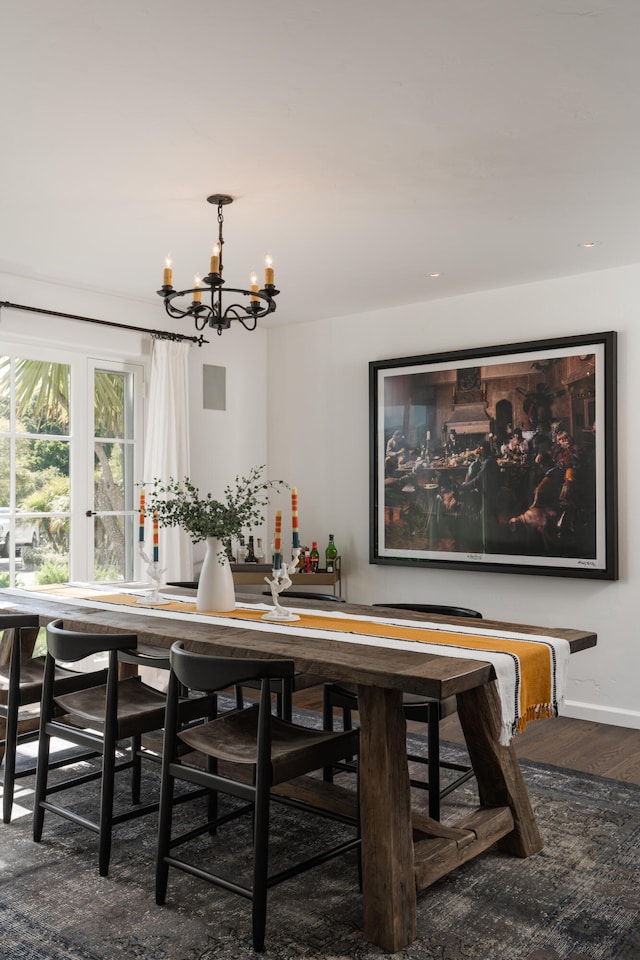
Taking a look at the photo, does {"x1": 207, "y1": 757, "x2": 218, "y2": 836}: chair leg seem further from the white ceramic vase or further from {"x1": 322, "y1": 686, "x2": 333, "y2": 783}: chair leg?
the white ceramic vase

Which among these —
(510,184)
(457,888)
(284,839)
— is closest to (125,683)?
(284,839)

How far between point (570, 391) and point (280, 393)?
2.34 metres

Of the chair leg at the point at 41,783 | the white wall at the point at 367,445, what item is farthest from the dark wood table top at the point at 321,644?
the white wall at the point at 367,445

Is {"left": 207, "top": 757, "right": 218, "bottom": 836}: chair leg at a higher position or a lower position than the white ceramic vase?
lower

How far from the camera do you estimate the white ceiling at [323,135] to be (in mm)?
2287

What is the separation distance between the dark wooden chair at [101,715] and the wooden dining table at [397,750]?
23cm

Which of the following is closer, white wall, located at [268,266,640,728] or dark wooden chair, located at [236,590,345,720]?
dark wooden chair, located at [236,590,345,720]

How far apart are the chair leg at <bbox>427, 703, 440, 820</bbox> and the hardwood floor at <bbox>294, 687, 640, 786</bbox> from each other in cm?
116

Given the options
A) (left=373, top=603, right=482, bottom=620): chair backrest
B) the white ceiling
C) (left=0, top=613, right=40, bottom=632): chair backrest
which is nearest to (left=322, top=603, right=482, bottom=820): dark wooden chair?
(left=373, top=603, right=482, bottom=620): chair backrest

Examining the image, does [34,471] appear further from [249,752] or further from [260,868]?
[260,868]

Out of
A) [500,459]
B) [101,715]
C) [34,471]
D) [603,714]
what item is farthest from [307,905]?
[34,471]

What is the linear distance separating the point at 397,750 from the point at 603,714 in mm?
2748

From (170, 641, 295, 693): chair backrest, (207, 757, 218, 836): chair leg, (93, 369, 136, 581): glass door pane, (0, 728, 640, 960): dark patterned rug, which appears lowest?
(0, 728, 640, 960): dark patterned rug

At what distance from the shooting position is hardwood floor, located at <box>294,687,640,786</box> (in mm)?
3998
